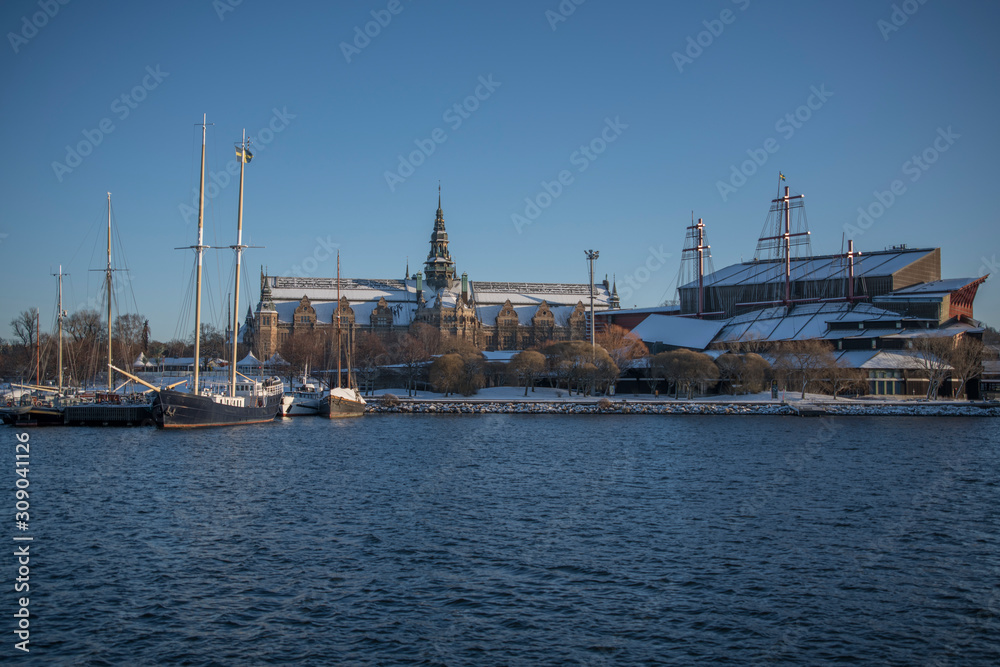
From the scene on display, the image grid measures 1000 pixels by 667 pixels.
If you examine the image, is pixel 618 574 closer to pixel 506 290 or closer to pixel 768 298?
pixel 768 298

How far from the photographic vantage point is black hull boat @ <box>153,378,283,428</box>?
61781 mm

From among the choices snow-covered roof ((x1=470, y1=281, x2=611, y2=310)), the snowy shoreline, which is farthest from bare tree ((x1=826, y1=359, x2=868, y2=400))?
snow-covered roof ((x1=470, y1=281, x2=611, y2=310))

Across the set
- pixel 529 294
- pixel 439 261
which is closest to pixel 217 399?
pixel 439 261

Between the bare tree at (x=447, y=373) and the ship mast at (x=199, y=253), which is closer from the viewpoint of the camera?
the ship mast at (x=199, y=253)

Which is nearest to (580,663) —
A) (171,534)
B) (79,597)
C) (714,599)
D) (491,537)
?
(714,599)

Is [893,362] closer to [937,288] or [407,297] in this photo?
[937,288]

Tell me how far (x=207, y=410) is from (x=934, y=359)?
2930 inches

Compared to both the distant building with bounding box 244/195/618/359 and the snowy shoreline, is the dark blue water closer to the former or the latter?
the snowy shoreline

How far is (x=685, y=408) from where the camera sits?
87.4 meters

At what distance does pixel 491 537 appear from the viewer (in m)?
26.6

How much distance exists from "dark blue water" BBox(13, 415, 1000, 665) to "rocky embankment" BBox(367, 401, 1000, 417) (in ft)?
131

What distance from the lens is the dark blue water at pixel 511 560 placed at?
703 inches

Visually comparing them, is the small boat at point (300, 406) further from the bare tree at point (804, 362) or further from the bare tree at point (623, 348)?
the bare tree at point (804, 362)

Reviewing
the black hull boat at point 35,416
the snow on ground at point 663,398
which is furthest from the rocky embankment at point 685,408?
the black hull boat at point 35,416
